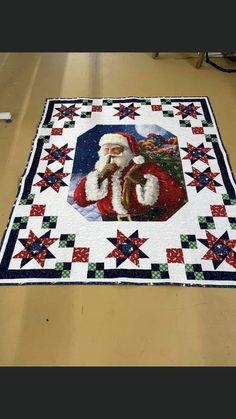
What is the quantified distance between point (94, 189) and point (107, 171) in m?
0.17

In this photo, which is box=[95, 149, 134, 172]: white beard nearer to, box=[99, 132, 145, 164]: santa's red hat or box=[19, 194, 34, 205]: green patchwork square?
box=[99, 132, 145, 164]: santa's red hat

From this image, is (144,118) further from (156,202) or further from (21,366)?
(21,366)

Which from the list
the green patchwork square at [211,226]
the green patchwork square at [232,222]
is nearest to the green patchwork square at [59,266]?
the green patchwork square at [211,226]

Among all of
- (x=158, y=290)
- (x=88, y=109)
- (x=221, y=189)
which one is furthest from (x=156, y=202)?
(x=88, y=109)

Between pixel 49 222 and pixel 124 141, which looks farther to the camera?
pixel 124 141

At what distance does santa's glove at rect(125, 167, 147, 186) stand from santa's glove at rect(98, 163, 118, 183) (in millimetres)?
103

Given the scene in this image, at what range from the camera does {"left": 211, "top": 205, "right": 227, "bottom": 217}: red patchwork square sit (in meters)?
2.02

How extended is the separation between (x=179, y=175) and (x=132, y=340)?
42.9 inches

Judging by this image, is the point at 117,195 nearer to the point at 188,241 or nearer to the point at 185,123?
the point at 188,241

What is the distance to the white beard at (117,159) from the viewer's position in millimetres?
2287

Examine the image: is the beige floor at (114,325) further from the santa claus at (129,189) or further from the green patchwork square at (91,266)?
the santa claus at (129,189)

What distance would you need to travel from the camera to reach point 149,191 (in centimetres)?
214

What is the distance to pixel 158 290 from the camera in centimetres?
175

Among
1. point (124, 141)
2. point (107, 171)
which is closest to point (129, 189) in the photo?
point (107, 171)
